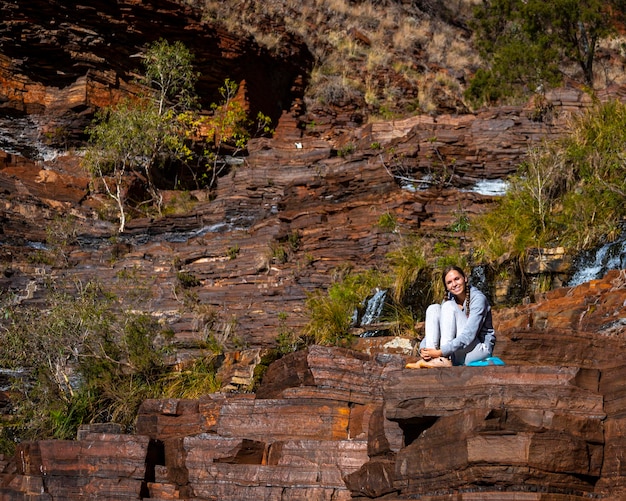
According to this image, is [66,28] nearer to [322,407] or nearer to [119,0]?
[119,0]

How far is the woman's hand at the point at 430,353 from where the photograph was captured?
863cm

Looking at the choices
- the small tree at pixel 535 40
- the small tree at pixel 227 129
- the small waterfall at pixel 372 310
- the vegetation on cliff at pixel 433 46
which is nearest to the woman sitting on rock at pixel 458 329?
the small waterfall at pixel 372 310

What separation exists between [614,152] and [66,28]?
56.8ft

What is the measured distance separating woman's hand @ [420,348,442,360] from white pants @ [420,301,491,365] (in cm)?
8

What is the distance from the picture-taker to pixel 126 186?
25484 mm

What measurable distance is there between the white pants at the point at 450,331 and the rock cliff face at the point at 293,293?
535mm

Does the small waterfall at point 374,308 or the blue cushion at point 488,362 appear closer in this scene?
the blue cushion at point 488,362

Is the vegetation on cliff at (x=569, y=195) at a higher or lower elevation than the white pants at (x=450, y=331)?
lower

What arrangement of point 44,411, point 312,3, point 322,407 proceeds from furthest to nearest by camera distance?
point 312,3 → point 44,411 → point 322,407

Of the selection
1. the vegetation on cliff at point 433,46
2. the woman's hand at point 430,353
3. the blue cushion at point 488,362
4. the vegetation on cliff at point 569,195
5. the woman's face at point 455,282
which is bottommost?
the vegetation on cliff at point 433,46

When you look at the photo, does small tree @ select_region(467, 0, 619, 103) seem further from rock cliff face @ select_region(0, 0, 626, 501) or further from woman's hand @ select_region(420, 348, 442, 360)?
woman's hand @ select_region(420, 348, 442, 360)

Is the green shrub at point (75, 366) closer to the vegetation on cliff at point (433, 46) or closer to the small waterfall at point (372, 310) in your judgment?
the small waterfall at point (372, 310)

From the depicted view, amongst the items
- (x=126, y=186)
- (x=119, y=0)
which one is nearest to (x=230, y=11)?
(x=119, y=0)

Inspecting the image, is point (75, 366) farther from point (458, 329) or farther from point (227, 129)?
point (227, 129)
